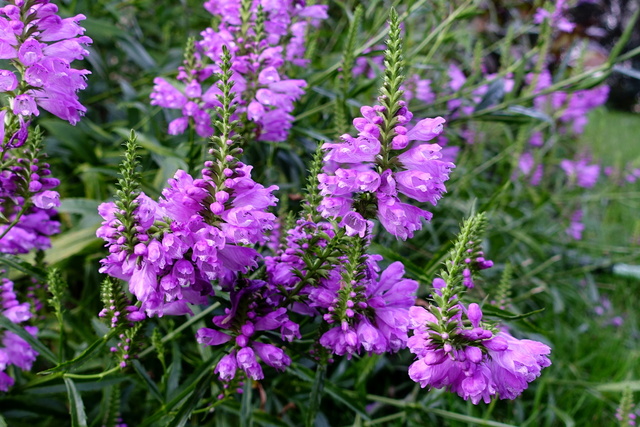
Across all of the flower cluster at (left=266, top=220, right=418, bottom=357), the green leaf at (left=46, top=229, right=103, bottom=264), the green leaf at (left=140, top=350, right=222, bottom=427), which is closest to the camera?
the flower cluster at (left=266, top=220, right=418, bottom=357)

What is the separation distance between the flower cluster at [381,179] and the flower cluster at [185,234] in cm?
13

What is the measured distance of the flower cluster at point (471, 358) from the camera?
37.0 inches

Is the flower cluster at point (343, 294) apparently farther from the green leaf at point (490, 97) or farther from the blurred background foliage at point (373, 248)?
the green leaf at point (490, 97)

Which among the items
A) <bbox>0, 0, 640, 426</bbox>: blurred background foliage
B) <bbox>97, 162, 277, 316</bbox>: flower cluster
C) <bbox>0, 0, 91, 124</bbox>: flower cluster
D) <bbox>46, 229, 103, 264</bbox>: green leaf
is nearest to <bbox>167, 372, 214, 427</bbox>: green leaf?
<bbox>0, 0, 640, 426</bbox>: blurred background foliage

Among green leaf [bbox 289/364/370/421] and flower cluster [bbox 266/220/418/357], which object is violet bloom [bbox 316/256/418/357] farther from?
green leaf [bbox 289/364/370/421]

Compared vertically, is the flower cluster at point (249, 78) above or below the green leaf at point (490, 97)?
above

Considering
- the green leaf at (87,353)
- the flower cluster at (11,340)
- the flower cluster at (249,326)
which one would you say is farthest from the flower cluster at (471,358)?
the flower cluster at (11,340)

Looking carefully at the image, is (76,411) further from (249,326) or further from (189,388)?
(249,326)

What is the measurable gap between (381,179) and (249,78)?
695 millimetres

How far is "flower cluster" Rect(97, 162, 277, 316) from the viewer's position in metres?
0.95

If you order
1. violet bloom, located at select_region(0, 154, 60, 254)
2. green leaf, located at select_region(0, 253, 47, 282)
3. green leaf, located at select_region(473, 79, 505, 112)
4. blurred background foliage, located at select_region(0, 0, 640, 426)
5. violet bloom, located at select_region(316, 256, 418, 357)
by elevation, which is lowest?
blurred background foliage, located at select_region(0, 0, 640, 426)

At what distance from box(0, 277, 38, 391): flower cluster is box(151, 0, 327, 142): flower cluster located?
61 cm

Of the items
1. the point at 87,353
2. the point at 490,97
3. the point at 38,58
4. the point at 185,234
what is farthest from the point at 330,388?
the point at 490,97

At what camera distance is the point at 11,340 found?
4.67ft
